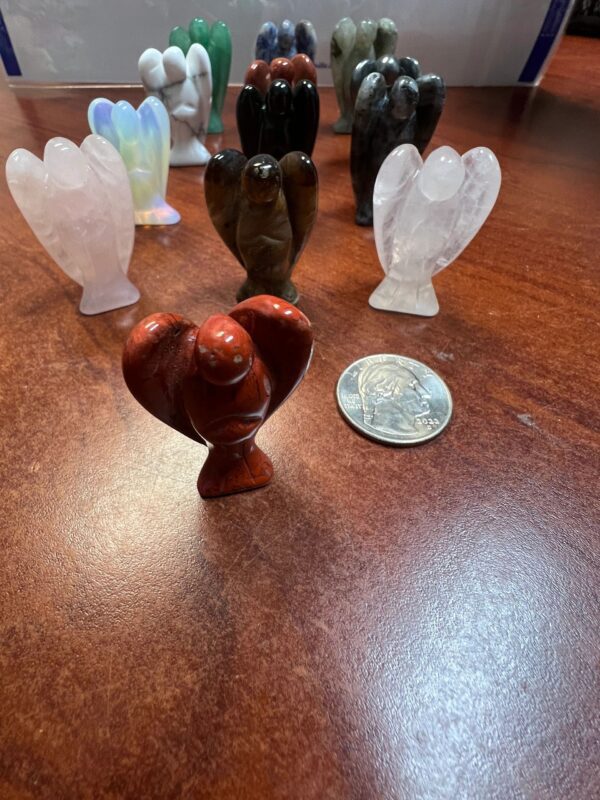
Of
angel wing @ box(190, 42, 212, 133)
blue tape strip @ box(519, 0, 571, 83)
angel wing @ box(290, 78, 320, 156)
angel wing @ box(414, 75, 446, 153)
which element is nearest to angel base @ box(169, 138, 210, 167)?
angel wing @ box(190, 42, 212, 133)

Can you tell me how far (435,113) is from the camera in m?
1.14

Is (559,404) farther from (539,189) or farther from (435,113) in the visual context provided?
(539,189)

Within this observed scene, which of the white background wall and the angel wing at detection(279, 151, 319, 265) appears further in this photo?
the white background wall

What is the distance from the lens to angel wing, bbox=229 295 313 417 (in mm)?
515

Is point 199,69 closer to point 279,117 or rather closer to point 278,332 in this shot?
point 279,117

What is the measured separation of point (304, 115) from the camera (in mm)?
1057

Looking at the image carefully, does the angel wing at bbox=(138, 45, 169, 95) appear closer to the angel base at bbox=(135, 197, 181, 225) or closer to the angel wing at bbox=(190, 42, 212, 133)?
the angel wing at bbox=(190, 42, 212, 133)

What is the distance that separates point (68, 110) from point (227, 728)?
1872mm

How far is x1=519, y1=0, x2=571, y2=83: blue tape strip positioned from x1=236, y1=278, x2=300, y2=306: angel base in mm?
1928

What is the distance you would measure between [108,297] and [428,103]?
2.58 ft

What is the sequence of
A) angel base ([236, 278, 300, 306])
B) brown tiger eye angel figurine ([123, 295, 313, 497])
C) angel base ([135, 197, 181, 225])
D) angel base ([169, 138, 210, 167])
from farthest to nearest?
angel base ([169, 138, 210, 167]) → angel base ([135, 197, 181, 225]) → angel base ([236, 278, 300, 306]) → brown tiger eye angel figurine ([123, 295, 313, 497])

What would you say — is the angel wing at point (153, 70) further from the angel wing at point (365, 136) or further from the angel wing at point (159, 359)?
the angel wing at point (159, 359)

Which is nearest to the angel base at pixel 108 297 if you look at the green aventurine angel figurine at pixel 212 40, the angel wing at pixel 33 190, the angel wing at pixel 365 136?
the angel wing at pixel 33 190

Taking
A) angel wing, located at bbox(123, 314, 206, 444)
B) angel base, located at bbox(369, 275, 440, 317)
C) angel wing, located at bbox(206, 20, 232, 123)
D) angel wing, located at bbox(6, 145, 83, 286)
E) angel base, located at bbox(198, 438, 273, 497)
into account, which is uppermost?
angel wing, located at bbox(123, 314, 206, 444)
